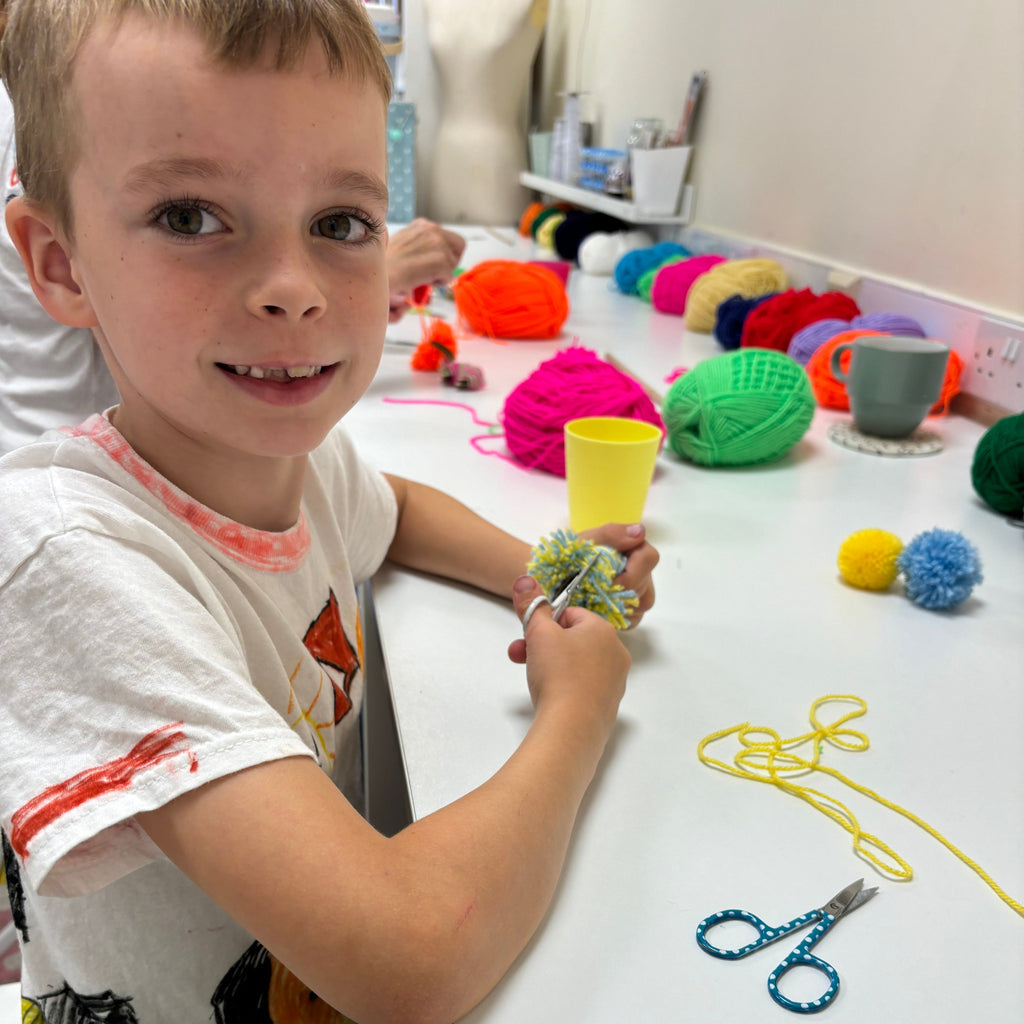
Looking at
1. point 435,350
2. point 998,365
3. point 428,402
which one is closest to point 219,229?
point 428,402

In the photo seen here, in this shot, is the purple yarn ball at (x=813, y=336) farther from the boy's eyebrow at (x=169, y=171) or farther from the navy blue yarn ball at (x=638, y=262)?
the boy's eyebrow at (x=169, y=171)

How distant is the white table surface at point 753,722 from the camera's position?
37 cm

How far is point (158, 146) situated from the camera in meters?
0.42

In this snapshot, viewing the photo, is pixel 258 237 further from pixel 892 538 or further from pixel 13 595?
pixel 892 538

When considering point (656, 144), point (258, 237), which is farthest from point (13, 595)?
point (656, 144)

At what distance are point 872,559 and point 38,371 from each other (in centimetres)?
73

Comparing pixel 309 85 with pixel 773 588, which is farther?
pixel 773 588

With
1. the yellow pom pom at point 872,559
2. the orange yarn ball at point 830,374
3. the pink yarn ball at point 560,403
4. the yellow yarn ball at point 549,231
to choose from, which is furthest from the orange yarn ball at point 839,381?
the yellow yarn ball at point 549,231

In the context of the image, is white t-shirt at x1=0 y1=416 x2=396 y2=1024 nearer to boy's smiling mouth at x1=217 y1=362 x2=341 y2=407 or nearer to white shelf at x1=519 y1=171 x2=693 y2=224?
boy's smiling mouth at x1=217 y1=362 x2=341 y2=407

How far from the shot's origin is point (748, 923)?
391 mm

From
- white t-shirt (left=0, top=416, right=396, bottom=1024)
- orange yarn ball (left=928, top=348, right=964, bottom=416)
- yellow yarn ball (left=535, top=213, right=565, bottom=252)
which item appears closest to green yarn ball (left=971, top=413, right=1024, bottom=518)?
orange yarn ball (left=928, top=348, right=964, bottom=416)

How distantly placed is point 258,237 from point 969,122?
1017mm

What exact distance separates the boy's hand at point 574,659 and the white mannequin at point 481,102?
2.56 meters

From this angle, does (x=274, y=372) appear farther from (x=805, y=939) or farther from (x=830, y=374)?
(x=830, y=374)
